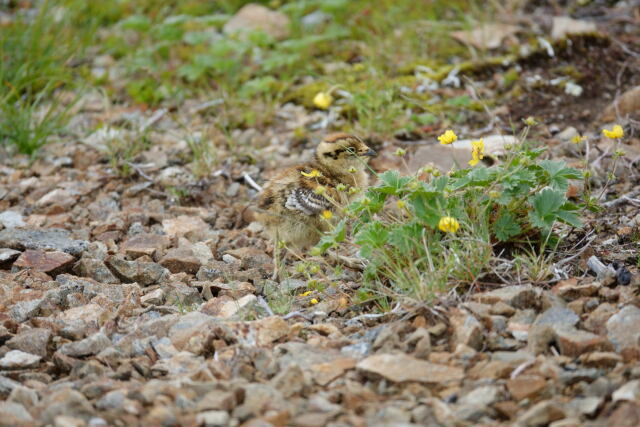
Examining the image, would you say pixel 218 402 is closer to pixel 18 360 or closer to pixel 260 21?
pixel 18 360

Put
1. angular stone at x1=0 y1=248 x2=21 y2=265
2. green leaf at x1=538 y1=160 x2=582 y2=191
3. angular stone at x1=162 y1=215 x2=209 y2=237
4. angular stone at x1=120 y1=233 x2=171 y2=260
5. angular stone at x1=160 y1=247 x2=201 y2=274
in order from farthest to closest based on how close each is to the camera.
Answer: angular stone at x1=162 y1=215 x2=209 y2=237
angular stone at x1=120 y1=233 x2=171 y2=260
angular stone at x1=160 y1=247 x2=201 y2=274
angular stone at x1=0 y1=248 x2=21 y2=265
green leaf at x1=538 y1=160 x2=582 y2=191

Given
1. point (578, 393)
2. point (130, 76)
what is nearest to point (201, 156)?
point (130, 76)

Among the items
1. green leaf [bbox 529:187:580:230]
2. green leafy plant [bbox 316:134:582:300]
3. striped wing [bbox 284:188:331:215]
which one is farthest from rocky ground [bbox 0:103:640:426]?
striped wing [bbox 284:188:331:215]

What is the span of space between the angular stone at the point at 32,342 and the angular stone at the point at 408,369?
1.45 m

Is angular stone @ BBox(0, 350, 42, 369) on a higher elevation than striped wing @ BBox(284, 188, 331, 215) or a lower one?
higher

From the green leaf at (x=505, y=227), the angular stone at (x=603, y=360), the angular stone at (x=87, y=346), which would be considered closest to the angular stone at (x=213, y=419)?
the angular stone at (x=87, y=346)

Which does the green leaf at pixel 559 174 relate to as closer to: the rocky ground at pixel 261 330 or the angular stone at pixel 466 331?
the rocky ground at pixel 261 330

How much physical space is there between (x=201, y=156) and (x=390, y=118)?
153cm

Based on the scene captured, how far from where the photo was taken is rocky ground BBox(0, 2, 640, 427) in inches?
120

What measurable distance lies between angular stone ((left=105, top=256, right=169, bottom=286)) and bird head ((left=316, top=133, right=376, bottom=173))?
1.36 m

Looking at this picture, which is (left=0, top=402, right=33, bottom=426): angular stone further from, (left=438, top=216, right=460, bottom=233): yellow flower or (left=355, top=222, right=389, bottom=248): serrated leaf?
(left=438, top=216, right=460, bottom=233): yellow flower

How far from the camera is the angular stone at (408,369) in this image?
3215mm

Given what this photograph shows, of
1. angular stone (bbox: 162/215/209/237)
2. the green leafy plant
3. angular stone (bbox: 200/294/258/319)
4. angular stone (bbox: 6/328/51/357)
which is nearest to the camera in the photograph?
angular stone (bbox: 6/328/51/357)

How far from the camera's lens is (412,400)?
10.2ft
